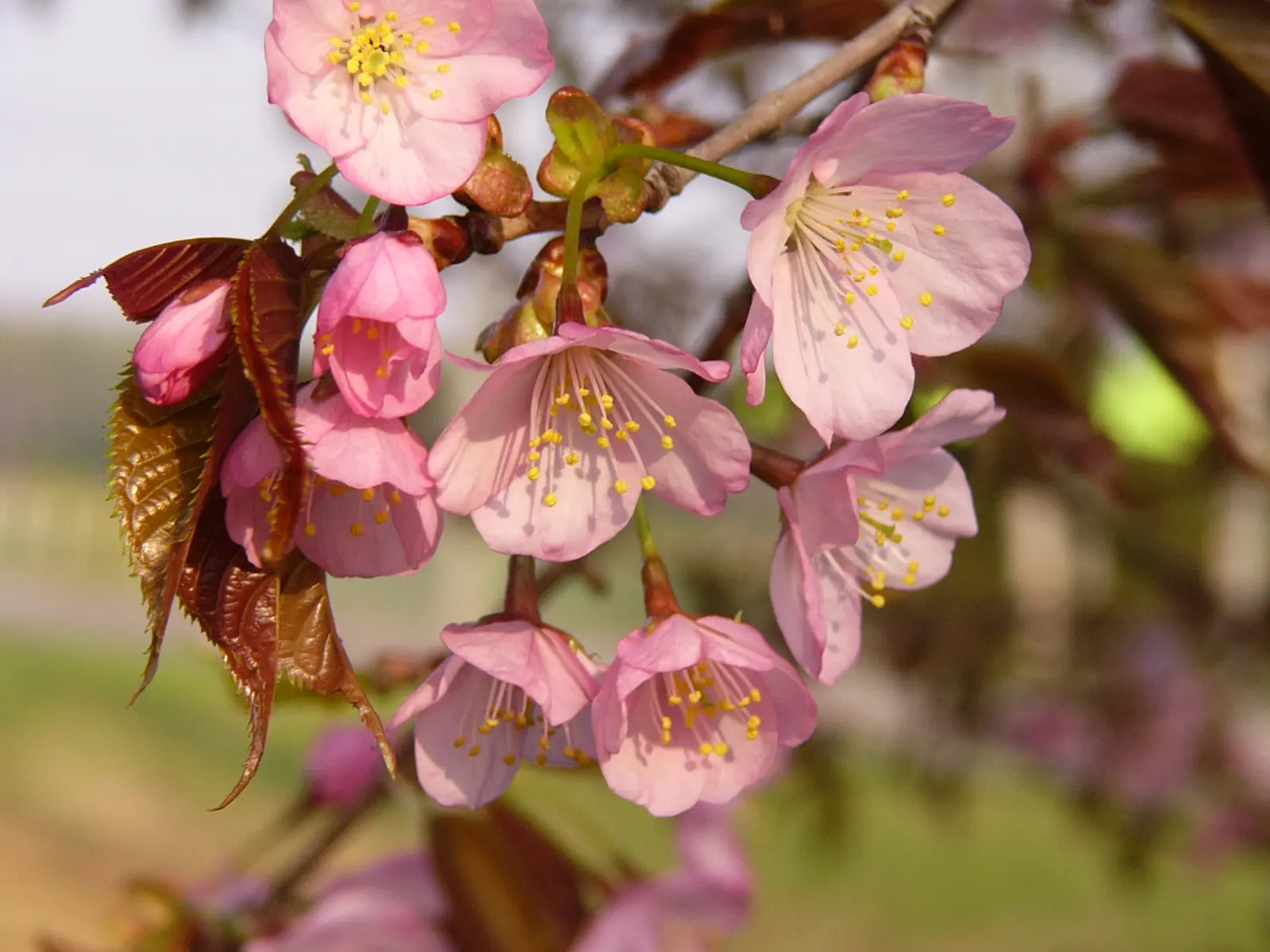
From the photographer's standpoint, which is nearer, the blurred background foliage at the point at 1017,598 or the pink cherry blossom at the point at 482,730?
the pink cherry blossom at the point at 482,730

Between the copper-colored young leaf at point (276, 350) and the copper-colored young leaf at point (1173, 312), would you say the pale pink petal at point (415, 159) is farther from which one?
the copper-colored young leaf at point (1173, 312)

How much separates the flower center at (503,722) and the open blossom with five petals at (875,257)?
271 millimetres

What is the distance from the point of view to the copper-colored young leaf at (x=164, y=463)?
0.50 m

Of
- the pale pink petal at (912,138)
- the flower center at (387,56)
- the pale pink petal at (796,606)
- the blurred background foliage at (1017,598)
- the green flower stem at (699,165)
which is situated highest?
the flower center at (387,56)

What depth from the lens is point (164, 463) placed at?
52cm

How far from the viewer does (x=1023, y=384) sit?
109 cm

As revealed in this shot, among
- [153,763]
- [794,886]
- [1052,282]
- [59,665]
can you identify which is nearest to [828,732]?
[1052,282]

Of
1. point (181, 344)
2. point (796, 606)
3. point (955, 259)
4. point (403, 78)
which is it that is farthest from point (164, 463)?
point (955, 259)

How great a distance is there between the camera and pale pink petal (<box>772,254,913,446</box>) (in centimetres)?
60

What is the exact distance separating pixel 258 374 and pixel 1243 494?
321cm

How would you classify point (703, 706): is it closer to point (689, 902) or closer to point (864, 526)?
point (864, 526)

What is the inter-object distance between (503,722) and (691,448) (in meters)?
0.24

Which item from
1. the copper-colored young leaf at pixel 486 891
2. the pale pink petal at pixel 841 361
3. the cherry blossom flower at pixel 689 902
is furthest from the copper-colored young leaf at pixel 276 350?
the cherry blossom flower at pixel 689 902

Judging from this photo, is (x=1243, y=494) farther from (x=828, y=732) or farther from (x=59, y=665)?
(x=59, y=665)
